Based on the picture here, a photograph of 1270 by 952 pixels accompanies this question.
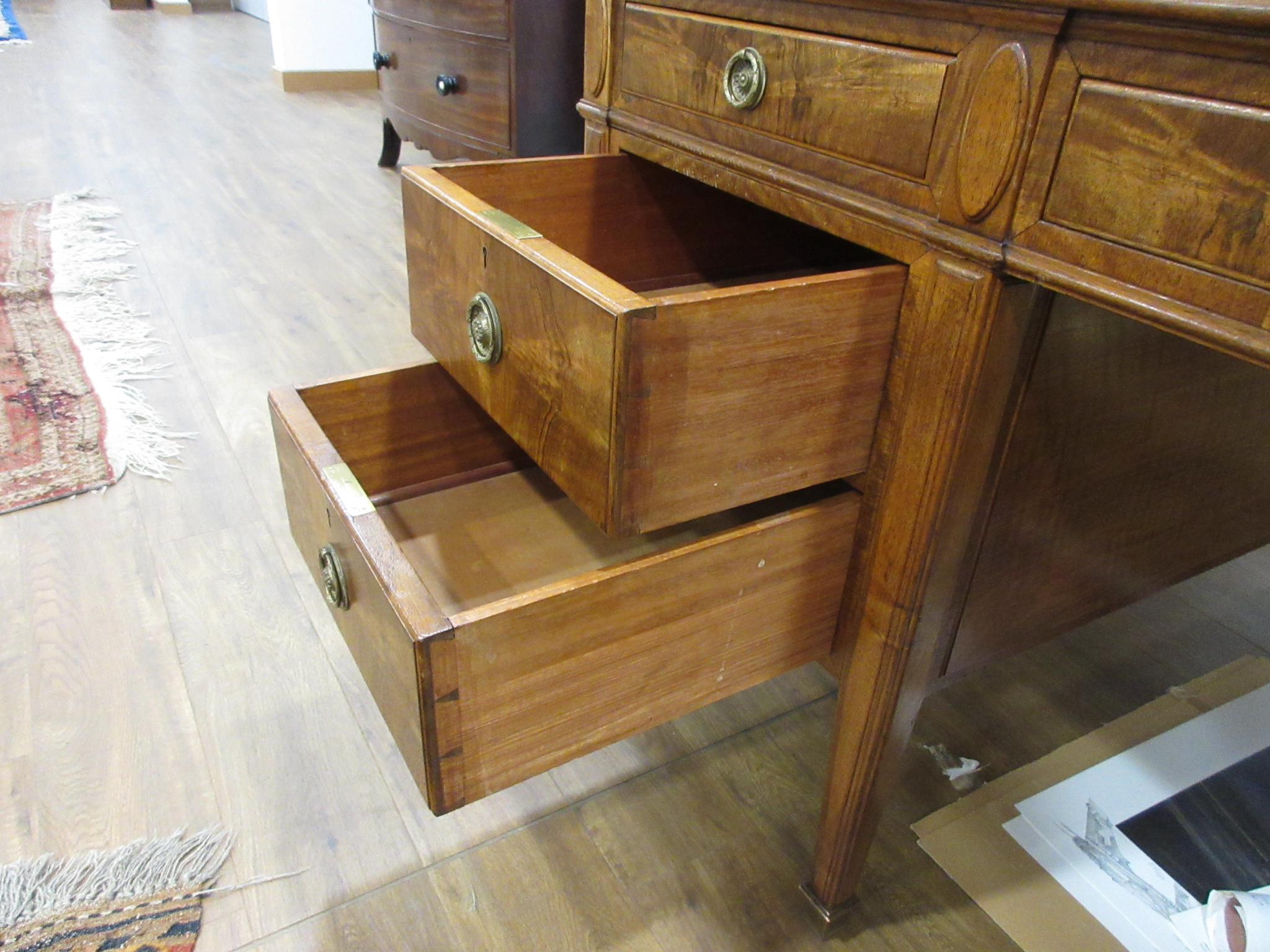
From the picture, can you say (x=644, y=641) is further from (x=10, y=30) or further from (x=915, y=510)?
(x=10, y=30)

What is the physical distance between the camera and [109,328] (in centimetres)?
161

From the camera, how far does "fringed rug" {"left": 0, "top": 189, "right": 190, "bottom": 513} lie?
1.24 metres

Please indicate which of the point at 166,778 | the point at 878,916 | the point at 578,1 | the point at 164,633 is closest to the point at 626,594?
the point at 878,916

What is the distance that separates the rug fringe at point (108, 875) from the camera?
0.70 m

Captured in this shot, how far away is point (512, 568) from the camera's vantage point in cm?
68

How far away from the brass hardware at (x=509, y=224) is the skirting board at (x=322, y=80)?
11.0 feet

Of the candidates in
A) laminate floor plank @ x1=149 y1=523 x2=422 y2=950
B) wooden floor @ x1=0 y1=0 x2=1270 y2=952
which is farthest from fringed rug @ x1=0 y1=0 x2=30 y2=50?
laminate floor plank @ x1=149 y1=523 x2=422 y2=950

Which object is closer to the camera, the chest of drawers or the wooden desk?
the wooden desk

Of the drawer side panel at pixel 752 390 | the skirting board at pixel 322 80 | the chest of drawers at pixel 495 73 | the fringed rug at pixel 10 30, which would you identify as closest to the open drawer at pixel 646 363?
the drawer side panel at pixel 752 390

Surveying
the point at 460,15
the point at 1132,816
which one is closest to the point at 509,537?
the point at 1132,816

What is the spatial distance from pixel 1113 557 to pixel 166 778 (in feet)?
2.58

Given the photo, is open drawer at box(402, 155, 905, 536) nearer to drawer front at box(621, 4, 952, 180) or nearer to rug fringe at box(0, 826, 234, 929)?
drawer front at box(621, 4, 952, 180)

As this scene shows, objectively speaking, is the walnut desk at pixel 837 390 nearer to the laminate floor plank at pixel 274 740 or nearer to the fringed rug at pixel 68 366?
the laminate floor plank at pixel 274 740

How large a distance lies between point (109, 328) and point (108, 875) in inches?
45.4
